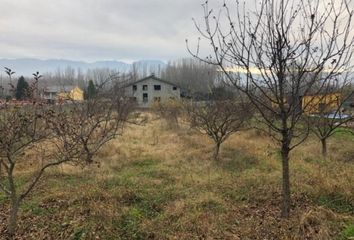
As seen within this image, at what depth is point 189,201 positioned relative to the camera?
7.02 meters

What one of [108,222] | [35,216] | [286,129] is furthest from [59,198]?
[286,129]

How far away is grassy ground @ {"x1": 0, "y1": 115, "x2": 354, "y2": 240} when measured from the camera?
5680mm

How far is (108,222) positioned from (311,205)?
3.58 m

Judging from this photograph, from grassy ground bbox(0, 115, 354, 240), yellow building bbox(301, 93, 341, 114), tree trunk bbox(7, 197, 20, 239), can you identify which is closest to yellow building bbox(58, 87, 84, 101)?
grassy ground bbox(0, 115, 354, 240)

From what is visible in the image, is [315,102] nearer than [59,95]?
Yes

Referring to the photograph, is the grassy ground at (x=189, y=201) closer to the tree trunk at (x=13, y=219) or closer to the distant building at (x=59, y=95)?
the tree trunk at (x=13, y=219)

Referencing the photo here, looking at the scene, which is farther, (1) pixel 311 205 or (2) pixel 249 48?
(1) pixel 311 205

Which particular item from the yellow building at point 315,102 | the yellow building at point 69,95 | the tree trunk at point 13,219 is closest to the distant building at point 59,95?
the yellow building at point 69,95

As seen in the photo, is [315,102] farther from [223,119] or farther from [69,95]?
[69,95]

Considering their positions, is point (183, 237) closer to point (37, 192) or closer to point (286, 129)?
point (286, 129)

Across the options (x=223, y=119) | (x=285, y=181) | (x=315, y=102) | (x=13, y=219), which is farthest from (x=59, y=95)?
(x=285, y=181)

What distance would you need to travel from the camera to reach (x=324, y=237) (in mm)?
5129

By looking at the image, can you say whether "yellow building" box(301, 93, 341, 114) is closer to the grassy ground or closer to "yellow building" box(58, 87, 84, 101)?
the grassy ground

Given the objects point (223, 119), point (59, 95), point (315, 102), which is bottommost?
point (223, 119)
